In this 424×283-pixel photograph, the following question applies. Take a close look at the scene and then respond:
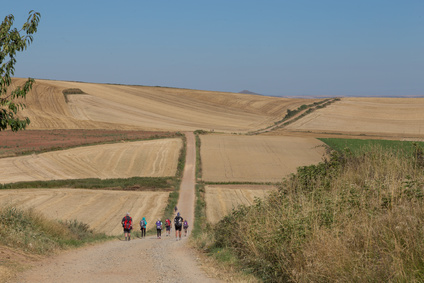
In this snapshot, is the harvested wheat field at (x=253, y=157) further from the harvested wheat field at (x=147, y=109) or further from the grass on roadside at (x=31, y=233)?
the grass on roadside at (x=31, y=233)

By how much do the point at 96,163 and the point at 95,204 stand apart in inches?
795

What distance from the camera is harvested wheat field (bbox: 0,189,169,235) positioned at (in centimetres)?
3597

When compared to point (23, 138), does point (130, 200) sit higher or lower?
lower

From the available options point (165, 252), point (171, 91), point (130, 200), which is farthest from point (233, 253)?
point (171, 91)

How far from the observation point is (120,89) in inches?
5940

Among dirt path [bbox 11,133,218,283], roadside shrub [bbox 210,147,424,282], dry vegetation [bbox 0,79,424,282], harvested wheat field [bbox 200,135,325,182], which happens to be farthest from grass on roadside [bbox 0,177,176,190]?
roadside shrub [bbox 210,147,424,282]

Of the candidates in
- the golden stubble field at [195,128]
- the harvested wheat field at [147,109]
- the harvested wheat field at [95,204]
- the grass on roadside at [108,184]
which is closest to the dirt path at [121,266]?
the golden stubble field at [195,128]

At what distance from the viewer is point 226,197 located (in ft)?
152

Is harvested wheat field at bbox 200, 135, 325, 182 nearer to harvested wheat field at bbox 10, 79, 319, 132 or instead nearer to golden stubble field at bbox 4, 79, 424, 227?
golden stubble field at bbox 4, 79, 424, 227

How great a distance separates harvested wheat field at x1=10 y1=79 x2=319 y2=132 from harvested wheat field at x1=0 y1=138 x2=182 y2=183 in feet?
87.5

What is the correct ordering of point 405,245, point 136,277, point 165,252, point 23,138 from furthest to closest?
point 23,138 < point 165,252 < point 136,277 < point 405,245

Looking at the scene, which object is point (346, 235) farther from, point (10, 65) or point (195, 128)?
point (195, 128)

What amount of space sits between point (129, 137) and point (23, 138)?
1610 cm

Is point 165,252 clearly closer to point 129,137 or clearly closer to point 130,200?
point 130,200
